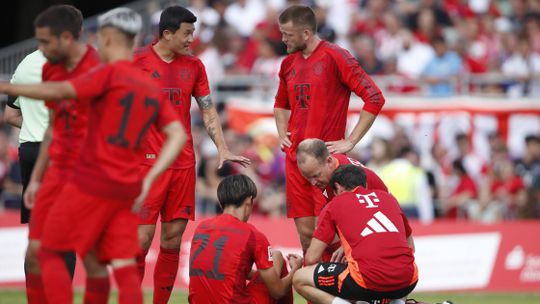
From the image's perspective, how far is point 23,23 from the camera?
23703 millimetres

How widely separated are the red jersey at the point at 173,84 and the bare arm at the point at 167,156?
2.41 m

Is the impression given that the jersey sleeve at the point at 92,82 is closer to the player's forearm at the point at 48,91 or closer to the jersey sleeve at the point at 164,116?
the player's forearm at the point at 48,91

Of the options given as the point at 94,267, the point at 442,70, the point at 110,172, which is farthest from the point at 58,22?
the point at 442,70

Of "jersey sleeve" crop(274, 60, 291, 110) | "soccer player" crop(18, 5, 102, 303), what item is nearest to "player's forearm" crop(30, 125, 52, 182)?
"soccer player" crop(18, 5, 102, 303)

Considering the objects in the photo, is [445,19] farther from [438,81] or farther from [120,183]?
[120,183]

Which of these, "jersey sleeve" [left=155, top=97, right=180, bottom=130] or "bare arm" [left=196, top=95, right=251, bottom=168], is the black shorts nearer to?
"bare arm" [left=196, top=95, right=251, bottom=168]

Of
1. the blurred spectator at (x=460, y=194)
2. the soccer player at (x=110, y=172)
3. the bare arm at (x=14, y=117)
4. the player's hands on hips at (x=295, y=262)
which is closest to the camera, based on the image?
the soccer player at (x=110, y=172)

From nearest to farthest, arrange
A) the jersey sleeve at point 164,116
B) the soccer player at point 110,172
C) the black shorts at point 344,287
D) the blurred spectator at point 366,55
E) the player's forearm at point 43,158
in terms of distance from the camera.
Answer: the soccer player at point 110,172 → the jersey sleeve at point 164,116 → the player's forearm at point 43,158 → the black shorts at point 344,287 → the blurred spectator at point 366,55

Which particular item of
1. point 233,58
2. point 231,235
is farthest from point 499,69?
point 231,235

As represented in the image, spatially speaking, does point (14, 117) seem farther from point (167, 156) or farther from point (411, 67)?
point (411, 67)

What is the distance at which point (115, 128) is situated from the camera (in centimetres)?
734

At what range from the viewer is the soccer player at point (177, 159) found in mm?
9844

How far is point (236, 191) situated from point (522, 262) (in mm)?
7619

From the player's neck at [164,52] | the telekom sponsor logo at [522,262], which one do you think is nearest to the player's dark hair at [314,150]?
the player's neck at [164,52]
